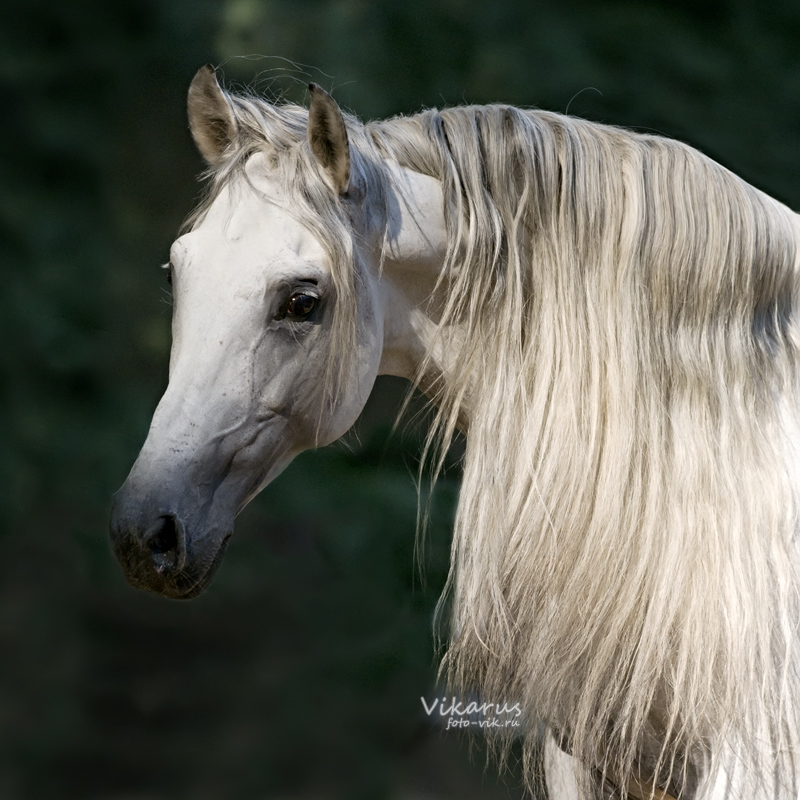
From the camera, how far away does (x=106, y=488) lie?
1.70 meters

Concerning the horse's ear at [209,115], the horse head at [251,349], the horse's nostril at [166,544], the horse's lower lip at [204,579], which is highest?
the horse's ear at [209,115]

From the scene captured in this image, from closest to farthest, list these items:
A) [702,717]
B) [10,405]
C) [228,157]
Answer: [702,717], [228,157], [10,405]

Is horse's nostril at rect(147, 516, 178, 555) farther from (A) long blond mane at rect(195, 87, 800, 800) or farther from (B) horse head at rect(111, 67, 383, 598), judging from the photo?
(A) long blond mane at rect(195, 87, 800, 800)

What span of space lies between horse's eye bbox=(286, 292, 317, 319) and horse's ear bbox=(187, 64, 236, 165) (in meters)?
0.23

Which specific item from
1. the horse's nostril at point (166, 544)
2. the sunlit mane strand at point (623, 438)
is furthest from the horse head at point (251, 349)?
the sunlit mane strand at point (623, 438)

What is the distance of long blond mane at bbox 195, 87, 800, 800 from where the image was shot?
0.76 metres

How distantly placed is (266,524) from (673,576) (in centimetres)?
115

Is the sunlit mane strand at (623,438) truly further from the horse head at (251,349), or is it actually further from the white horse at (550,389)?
the horse head at (251,349)

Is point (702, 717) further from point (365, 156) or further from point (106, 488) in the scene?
point (106, 488)

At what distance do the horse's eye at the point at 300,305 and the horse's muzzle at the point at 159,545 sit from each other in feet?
0.72

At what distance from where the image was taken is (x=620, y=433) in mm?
810

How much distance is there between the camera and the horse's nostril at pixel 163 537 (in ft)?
2.34

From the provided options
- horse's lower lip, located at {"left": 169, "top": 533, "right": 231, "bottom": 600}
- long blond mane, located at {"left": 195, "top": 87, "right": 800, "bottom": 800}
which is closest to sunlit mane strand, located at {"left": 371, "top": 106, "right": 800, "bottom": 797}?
long blond mane, located at {"left": 195, "top": 87, "right": 800, "bottom": 800}

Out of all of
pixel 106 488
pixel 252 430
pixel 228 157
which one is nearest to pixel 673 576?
pixel 252 430
